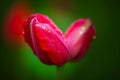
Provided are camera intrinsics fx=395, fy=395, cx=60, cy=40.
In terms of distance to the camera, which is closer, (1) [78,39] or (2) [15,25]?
(1) [78,39]

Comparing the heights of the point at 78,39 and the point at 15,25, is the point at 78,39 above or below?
below

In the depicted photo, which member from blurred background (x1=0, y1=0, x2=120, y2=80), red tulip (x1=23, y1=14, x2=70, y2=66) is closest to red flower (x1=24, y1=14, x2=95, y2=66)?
red tulip (x1=23, y1=14, x2=70, y2=66)

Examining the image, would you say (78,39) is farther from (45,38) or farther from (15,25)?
(15,25)

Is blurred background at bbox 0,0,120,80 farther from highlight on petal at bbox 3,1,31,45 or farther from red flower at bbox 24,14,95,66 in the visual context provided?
red flower at bbox 24,14,95,66

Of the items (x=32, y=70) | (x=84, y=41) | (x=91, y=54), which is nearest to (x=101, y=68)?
(x=91, y=54)

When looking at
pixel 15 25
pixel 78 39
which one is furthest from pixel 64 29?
pixel 78 39

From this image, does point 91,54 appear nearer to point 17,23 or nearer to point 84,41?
point 17,23
